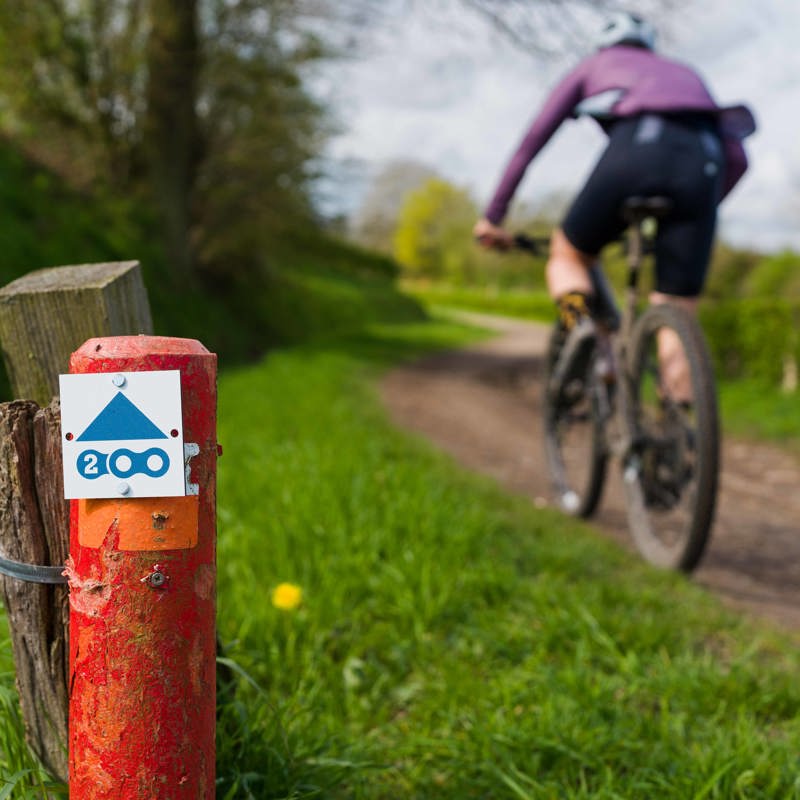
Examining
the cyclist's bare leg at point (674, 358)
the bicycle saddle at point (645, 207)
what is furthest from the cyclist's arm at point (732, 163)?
the cyclist's bare leg at point (674, 358)

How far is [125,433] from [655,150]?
2.49 m

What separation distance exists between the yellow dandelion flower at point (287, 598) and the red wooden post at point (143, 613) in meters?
1.32

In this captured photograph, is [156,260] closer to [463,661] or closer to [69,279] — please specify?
[463,661]

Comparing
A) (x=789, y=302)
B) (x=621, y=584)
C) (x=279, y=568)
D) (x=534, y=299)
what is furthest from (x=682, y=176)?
(x=534, y=299)

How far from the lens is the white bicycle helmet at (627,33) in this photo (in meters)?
3.36

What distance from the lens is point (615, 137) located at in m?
3.17

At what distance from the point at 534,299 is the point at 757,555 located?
47.2 metres

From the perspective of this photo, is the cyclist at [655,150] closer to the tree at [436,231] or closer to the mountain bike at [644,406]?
the mountain bike at [644,406]

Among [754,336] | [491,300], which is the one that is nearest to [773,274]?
[491,300]

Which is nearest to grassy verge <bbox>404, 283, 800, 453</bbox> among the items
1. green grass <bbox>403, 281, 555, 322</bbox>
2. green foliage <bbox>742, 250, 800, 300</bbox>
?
green grass <bbox>403, 281, 555, 322</bbox>

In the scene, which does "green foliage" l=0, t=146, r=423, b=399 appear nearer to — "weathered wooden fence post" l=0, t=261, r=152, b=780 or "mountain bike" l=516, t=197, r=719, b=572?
"mountain bike" l=516, t=197, r=719, b=572

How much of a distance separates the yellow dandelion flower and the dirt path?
5.60ft

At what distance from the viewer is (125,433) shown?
1158mm

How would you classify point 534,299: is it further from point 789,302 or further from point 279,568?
point 279,568
